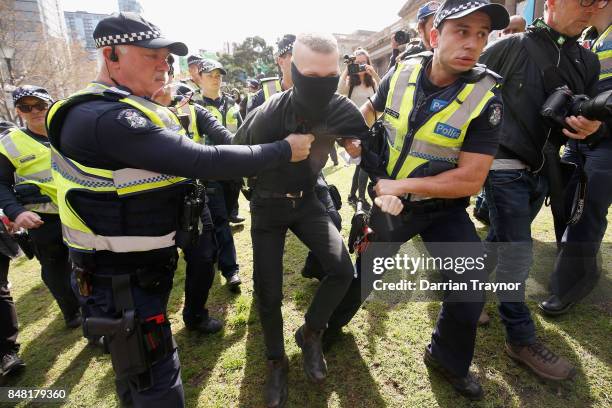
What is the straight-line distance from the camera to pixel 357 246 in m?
2.62

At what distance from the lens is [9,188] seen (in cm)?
291

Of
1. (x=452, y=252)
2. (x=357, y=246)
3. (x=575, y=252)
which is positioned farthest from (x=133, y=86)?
(x=575, y=252)

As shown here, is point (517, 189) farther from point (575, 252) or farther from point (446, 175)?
point (575, 252)

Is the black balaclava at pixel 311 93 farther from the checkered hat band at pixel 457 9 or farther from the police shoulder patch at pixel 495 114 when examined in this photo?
the police shoulder patch at pixel 495 114

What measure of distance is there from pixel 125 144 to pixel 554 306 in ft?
11.7

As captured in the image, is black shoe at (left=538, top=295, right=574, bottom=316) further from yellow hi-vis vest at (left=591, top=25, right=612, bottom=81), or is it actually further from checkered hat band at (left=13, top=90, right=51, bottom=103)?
checkered hat band at (left=13, top=90, right=51, bottom=103)

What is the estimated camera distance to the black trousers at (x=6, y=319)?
2.91m

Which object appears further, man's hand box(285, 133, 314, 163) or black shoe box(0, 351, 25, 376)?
black shoe box(0, 351, 25, 376)

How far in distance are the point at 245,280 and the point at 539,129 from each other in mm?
3301

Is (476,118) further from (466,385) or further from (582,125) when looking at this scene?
(466,385)

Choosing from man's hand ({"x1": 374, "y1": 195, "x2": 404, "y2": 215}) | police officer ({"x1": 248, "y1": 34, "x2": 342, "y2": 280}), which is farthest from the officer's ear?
police officer ({"x1": 248, "y1": 34, "x2": 342, "y2": 280})

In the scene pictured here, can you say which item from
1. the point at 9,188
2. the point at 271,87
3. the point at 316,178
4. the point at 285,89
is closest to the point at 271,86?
the point at 271,87

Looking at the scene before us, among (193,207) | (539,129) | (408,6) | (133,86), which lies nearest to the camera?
(133,86)

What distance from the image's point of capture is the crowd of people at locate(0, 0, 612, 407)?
64.7 inches
